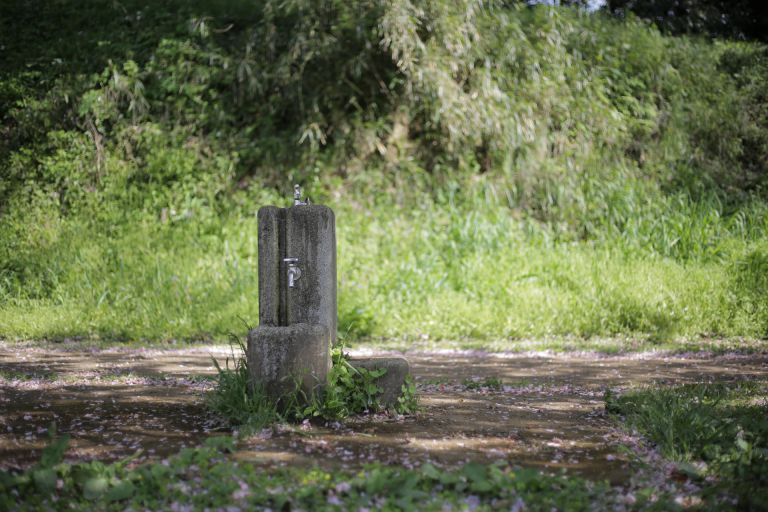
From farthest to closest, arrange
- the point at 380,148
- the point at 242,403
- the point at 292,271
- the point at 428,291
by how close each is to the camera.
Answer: the point at 380,148, the point at 428,291, the point at 292,271, the point at 242,403

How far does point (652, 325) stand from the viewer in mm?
8234

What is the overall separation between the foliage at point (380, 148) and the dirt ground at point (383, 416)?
2344 mm

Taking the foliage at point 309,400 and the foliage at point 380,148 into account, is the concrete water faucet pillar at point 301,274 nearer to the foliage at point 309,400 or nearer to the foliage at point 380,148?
the foliage at point 309,400

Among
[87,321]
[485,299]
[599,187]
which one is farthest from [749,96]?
[87,321]

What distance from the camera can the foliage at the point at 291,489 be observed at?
3.03 metres

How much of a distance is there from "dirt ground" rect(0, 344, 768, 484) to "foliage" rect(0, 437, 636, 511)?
26 centimetres

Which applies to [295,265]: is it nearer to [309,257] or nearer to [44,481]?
[309,257]

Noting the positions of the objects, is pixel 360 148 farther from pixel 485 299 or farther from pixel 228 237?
pixel 485 299

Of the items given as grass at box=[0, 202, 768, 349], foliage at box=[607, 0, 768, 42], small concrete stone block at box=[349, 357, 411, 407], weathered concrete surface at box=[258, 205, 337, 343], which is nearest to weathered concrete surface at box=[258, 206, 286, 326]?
weathered concrete surface at box=[258, 205, 337, 343]

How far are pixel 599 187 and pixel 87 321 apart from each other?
7.48 metres

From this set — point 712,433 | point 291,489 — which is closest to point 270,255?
point 291,489

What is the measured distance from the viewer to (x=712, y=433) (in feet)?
12.4

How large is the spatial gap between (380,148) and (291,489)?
8.71 metres

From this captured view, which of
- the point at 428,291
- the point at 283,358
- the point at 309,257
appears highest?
the point at 309,257
